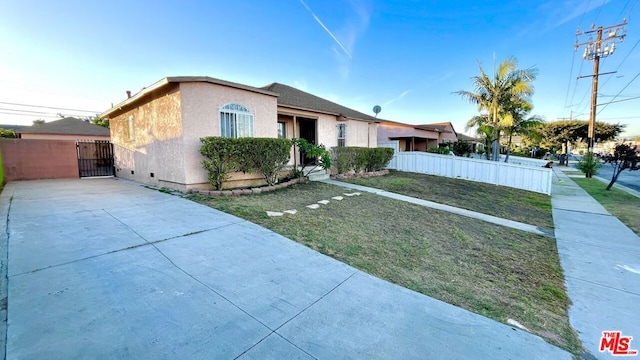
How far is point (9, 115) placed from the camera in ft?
107

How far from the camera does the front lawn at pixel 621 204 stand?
7.13m

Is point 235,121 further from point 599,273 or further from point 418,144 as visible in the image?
point 418,144

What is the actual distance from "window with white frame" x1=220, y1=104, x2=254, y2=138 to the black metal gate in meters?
11.6

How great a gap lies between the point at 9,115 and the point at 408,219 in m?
50.6

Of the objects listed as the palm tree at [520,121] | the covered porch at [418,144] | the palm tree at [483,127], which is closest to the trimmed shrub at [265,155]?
the palm tree at [483,127]

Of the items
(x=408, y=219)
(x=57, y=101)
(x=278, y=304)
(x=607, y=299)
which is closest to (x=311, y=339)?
(x=278, y=304)

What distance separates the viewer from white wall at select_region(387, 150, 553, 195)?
11969 millimetres

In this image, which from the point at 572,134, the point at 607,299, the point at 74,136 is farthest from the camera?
the point at 572,134

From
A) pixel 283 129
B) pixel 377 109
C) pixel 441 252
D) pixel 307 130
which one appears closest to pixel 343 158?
pixel 307 130

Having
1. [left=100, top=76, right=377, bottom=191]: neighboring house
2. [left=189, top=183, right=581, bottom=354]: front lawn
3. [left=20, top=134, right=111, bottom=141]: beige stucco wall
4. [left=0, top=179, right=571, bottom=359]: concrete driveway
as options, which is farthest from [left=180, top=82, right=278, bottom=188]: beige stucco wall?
[left=20, top=134, right=111, bottom=141]: beige stucco wall

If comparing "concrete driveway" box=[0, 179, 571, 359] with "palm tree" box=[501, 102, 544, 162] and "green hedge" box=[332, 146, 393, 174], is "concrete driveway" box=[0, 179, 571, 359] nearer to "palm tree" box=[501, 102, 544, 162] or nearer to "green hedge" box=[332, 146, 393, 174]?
"green hedge" box=[332, 146, 393, 174]

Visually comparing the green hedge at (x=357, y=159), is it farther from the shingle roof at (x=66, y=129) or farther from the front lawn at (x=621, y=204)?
the shingle roof at (x=66, y=129)

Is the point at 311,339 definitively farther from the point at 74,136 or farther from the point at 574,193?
the point at 74,136

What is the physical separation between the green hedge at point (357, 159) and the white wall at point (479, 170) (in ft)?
8.13
